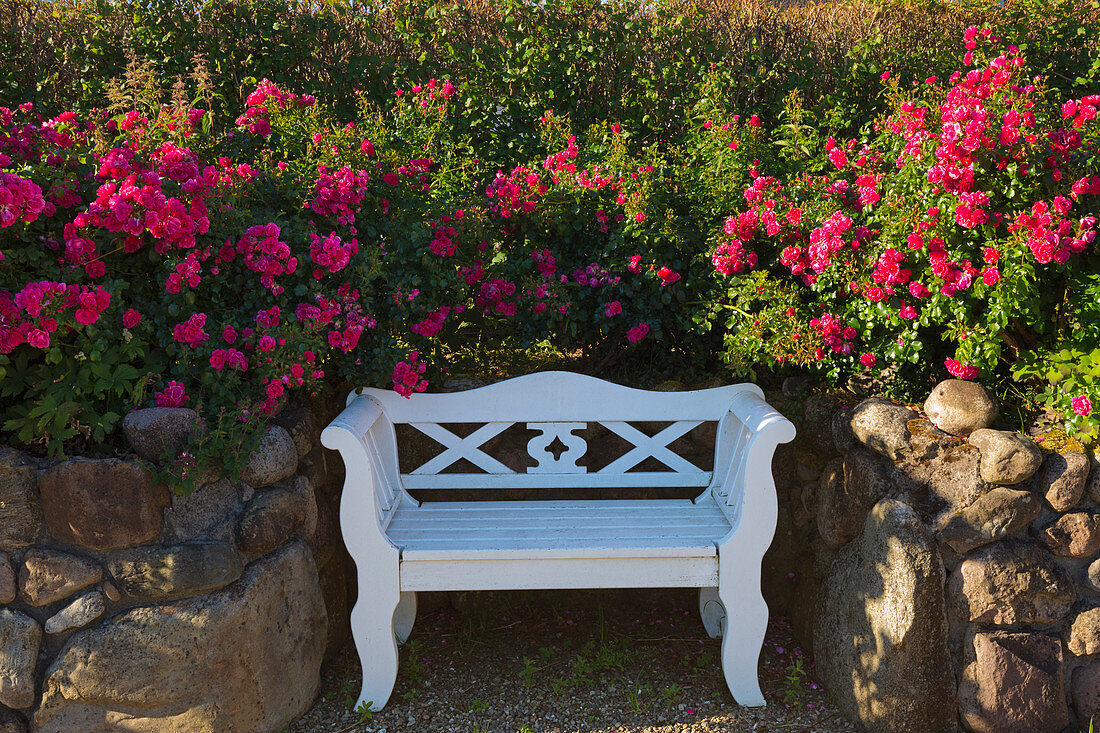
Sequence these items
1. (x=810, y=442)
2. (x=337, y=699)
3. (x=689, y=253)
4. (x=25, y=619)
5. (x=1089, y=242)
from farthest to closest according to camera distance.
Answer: (x=689, y=253) → (x=810, y=442) → (x=337, y=699) → (x=1089, y=242) → (x=25, y=619)

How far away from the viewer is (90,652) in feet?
7.12

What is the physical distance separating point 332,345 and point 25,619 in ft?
3.69

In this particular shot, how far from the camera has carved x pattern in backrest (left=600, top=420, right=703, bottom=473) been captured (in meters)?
3.01

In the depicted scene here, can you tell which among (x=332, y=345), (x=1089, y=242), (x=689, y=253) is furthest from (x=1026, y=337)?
(x=332, y=345)

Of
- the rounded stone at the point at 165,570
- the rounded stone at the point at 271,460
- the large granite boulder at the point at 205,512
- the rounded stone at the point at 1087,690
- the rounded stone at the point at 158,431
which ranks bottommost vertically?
the rounded stone at the point at 1087,690

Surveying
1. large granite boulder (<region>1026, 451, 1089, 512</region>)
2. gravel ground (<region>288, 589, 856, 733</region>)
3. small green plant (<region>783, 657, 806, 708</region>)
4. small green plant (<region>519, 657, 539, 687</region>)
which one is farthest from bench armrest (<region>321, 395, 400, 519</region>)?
large granite boulder (<region>1026, 451, 1089, 512</region>)

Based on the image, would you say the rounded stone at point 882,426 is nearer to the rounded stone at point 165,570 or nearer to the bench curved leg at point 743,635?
the bench curved leg at point 743,635

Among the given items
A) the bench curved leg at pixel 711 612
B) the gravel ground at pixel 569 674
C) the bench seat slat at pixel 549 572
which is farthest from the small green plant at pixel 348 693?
the bench curved leg at pixel 711 612

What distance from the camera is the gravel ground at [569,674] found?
2.56m

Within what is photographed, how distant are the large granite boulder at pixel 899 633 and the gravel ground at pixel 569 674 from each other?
17 centimetres

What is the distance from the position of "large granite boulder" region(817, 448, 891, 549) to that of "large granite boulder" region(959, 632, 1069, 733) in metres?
0.47

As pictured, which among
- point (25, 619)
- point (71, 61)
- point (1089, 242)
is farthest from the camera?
point (71, 61)

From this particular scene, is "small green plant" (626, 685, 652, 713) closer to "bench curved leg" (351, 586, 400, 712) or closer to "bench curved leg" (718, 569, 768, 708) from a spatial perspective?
"bench curved leg" (718, 569, 768, 708)

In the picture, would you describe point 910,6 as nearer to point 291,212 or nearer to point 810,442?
point 810,442
